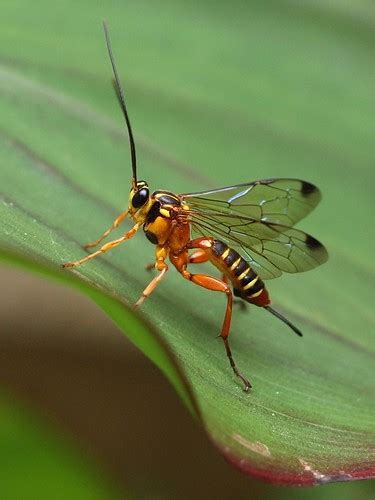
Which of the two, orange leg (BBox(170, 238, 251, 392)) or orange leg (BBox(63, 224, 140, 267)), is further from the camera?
orange leg (BBox(170, 238, 251, 392))

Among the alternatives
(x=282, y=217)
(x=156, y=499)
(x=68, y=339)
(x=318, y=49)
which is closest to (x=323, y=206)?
(x=282, y=217)

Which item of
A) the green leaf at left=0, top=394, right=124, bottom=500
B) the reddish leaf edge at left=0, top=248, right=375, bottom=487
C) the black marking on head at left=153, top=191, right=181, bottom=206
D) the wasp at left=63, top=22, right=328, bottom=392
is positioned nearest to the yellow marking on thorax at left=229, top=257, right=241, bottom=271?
the wasp at left=63, top=22, right=328, bottom=392

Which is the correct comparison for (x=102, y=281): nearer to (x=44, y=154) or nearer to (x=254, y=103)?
(x=44, y=154)

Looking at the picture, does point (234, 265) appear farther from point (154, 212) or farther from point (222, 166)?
point (222, 166)

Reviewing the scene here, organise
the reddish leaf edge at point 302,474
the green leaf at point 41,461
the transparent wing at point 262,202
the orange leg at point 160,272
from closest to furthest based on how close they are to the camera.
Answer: the reddish leaf edge at point 302,474
the orange leg at point 160,272
the transparent wing at point 262,202
the green leaf at point 41,461

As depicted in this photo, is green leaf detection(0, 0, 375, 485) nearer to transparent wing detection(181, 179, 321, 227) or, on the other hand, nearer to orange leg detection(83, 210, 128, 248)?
orange leg detection(83, 210, 128, 248)

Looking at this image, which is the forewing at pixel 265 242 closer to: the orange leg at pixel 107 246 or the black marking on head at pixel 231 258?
the black marking on head at pixel 231 258

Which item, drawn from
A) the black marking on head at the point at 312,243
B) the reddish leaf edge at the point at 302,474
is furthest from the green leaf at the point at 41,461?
the reddish leaf edge at the point at 302,474
